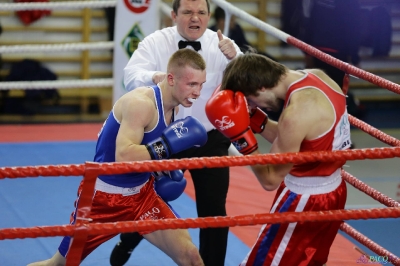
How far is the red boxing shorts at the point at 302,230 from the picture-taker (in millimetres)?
2592

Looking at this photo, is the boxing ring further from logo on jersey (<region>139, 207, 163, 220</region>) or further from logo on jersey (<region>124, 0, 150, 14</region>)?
logo on jersey (<region>124, 0, 150, 14</region>)

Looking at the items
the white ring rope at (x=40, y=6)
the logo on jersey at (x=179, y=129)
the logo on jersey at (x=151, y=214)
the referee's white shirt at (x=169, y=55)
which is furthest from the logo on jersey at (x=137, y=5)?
the logo on jersey at (x=179, y=129)

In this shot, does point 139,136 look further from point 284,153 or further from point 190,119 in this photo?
point 284,153

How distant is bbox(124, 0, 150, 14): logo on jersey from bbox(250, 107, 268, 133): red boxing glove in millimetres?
3325

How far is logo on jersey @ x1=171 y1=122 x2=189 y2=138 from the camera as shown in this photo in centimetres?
267

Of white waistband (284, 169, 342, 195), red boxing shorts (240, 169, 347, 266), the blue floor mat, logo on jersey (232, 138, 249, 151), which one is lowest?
the blue floor mat

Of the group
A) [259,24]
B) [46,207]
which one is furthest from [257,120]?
[46,207]

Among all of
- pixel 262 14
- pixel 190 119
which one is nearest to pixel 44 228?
pixel 190 119

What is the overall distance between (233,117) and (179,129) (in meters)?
0.28

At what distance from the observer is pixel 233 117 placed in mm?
2504

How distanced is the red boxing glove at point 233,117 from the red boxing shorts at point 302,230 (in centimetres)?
27

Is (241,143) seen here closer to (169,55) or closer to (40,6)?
(169,55)

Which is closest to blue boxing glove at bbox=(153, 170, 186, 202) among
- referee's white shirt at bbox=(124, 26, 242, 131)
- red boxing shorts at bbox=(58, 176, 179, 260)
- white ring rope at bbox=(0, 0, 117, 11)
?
red boxing shorts at bbox=(58, 176, 179, 260)

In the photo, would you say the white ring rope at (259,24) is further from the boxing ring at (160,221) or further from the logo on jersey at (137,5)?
the boxing ring at (160,221)
